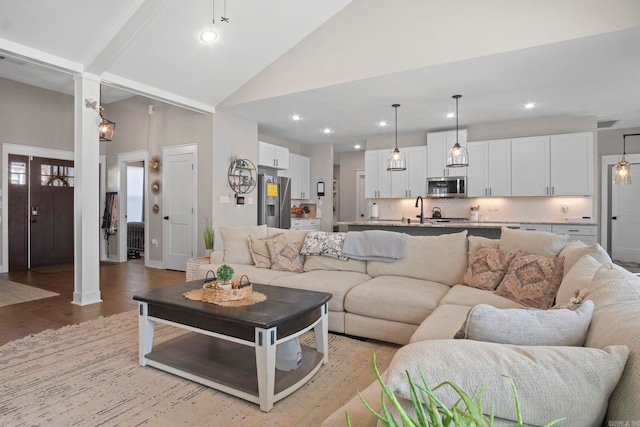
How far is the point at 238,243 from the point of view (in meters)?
4.07

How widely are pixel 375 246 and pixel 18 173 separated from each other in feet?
20.7

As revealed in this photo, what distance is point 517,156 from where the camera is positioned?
6.13m

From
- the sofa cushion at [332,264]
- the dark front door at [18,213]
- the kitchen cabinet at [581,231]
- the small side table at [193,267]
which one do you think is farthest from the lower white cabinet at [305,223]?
the dark front door at [18,213]

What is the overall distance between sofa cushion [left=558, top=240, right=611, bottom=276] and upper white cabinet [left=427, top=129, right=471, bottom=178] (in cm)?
391

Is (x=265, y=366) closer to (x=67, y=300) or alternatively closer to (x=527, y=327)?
(x=527, y=327)

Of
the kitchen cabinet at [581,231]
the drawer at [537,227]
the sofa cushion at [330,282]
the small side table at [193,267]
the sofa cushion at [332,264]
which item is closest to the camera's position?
the sofa cushion at [330,282]

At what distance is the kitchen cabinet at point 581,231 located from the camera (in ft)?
17.4

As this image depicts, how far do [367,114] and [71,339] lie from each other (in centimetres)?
489

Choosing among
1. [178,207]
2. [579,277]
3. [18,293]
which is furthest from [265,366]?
[178,207]

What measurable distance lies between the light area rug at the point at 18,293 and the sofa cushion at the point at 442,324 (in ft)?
14.9

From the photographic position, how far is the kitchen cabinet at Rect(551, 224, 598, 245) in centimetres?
529

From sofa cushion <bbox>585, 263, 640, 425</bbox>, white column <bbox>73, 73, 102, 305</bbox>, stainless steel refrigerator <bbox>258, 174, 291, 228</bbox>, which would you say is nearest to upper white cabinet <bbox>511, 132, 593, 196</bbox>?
stainless steel refrigerator <bbox>258, 174, 291, 228</bbox>

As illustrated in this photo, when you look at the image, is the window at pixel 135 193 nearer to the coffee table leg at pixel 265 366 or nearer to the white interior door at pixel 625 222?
the coffee table leg at pixel 265 366

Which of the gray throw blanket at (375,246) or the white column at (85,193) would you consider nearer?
the gray throw blanket at (375,246)
